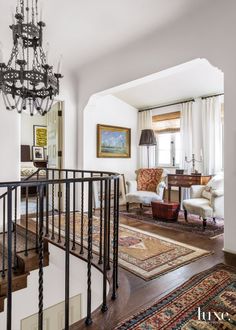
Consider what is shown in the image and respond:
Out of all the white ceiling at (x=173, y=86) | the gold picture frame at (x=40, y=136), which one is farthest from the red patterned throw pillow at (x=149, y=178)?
the gold picture frame at (x=40, y=136)

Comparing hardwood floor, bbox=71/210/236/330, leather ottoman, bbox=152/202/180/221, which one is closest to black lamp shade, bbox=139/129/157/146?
leather ottoman, bbox=152/202/180/221

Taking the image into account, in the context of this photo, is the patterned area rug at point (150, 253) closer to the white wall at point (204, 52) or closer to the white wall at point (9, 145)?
the white wall at point (204, 52)

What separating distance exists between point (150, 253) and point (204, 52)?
100 inches

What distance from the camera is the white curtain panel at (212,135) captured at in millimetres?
5309

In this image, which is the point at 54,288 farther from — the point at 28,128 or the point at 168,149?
the point at 28,128

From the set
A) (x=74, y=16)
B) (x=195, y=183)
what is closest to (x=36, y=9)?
(x=74, y=16)

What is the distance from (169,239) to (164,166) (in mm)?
3100

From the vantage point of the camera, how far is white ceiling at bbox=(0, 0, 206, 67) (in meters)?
3.14

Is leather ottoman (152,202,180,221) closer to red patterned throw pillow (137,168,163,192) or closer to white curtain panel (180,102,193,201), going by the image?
red patterned throw pillow (137,168,163,192)

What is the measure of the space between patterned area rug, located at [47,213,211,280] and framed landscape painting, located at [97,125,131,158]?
2.67 meters

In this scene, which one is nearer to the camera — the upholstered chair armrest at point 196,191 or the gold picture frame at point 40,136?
the upholstered chair armrest at point 196,191

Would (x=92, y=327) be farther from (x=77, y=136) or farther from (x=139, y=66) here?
(x=77, y=136)

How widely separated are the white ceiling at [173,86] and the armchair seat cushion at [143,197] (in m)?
2.07

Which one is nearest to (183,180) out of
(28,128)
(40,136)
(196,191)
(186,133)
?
(196,191)
